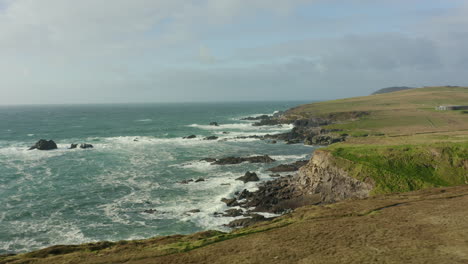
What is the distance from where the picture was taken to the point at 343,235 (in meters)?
20.2

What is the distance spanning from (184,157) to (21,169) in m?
29.7

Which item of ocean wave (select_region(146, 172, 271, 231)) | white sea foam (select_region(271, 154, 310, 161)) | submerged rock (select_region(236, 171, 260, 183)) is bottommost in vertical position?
ocean wave (select_region(146, 172, 271, 231))

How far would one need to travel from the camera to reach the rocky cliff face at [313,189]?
34938 millimetres

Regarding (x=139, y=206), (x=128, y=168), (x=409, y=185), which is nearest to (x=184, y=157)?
(x=128, y=168)

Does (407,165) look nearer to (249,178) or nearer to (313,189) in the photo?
(313,189)

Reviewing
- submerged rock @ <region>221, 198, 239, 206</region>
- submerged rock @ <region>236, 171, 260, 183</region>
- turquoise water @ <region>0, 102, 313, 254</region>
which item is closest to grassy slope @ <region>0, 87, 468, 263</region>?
turquoise water @ <region>0, 102, 313, 254</region>

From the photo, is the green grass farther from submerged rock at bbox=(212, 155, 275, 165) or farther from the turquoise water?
submerged rock at bbox=(212, 155, 275, 165)

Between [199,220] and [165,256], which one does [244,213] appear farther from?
[165,256]

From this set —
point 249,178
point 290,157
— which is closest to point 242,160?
point 290,157

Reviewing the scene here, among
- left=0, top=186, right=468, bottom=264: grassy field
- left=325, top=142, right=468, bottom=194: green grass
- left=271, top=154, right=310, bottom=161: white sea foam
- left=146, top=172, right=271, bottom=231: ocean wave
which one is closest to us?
left=0, top=186, right=468, bottom=264: grassy field

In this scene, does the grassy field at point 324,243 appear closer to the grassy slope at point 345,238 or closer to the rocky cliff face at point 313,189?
the grassy slope at point 345,238

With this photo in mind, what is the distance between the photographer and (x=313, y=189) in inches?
1485

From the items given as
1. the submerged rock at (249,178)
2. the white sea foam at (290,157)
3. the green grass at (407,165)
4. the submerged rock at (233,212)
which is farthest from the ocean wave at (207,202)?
the green grass at (407,165)

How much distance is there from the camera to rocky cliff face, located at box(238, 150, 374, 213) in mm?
34938
